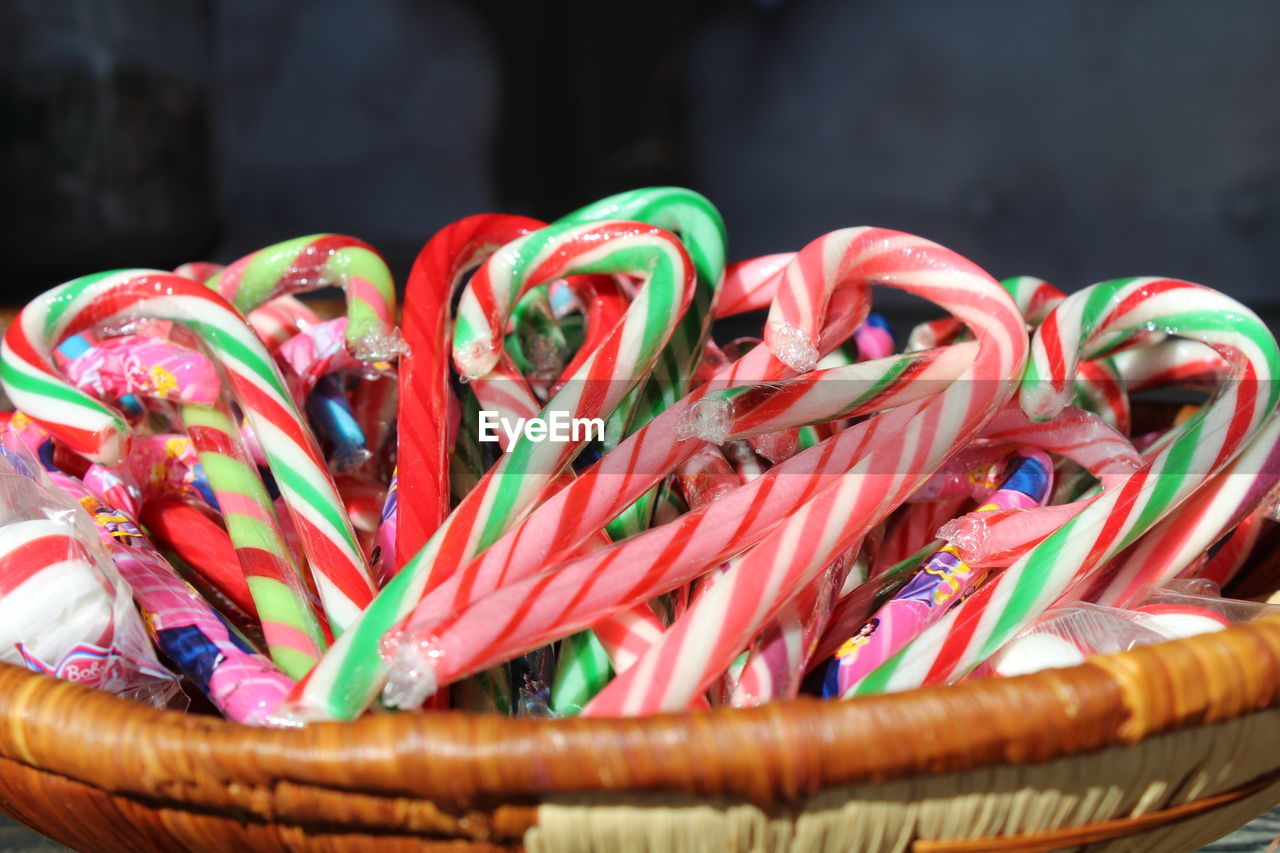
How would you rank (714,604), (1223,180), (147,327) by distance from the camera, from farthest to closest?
1. (1223,180)
2. (147,327)
3. (714,604)

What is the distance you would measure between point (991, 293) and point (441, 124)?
2.92m

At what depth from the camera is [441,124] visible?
138 inches

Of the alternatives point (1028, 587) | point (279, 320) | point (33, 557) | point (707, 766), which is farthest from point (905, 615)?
point (279, 320)

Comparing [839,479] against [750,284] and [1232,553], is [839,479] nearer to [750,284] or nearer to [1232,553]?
[750,284]

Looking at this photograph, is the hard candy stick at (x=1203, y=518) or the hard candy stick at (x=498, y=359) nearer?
the hard candy stick at (x=498, y=359)

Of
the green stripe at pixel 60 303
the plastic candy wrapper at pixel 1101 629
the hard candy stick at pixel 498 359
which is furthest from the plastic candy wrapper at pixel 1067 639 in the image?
the green stripe at pixel 60 303

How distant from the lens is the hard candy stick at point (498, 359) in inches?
26.7

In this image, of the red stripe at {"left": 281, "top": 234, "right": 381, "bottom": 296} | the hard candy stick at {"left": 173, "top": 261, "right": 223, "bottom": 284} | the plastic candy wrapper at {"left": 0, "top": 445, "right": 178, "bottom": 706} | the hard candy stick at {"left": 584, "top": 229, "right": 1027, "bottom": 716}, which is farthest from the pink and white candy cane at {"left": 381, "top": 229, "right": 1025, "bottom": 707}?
the hard candy stick at {"left": 173, "top": 261, "right": 223, "bottom": 284}

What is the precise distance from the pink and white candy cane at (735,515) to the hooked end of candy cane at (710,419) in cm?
5

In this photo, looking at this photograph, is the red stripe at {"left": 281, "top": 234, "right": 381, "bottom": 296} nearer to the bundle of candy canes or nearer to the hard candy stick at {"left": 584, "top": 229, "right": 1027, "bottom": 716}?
the bundle of candy canes

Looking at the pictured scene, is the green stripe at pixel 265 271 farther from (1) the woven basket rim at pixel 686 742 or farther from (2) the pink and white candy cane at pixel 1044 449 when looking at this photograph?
(2) the pink and white candy cane at pixel 1044 449

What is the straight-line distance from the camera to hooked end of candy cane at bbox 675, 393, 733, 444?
2.62 feet

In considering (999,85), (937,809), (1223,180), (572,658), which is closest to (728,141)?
(999,85)

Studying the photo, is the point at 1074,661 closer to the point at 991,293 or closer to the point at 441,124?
the point at 991,293
